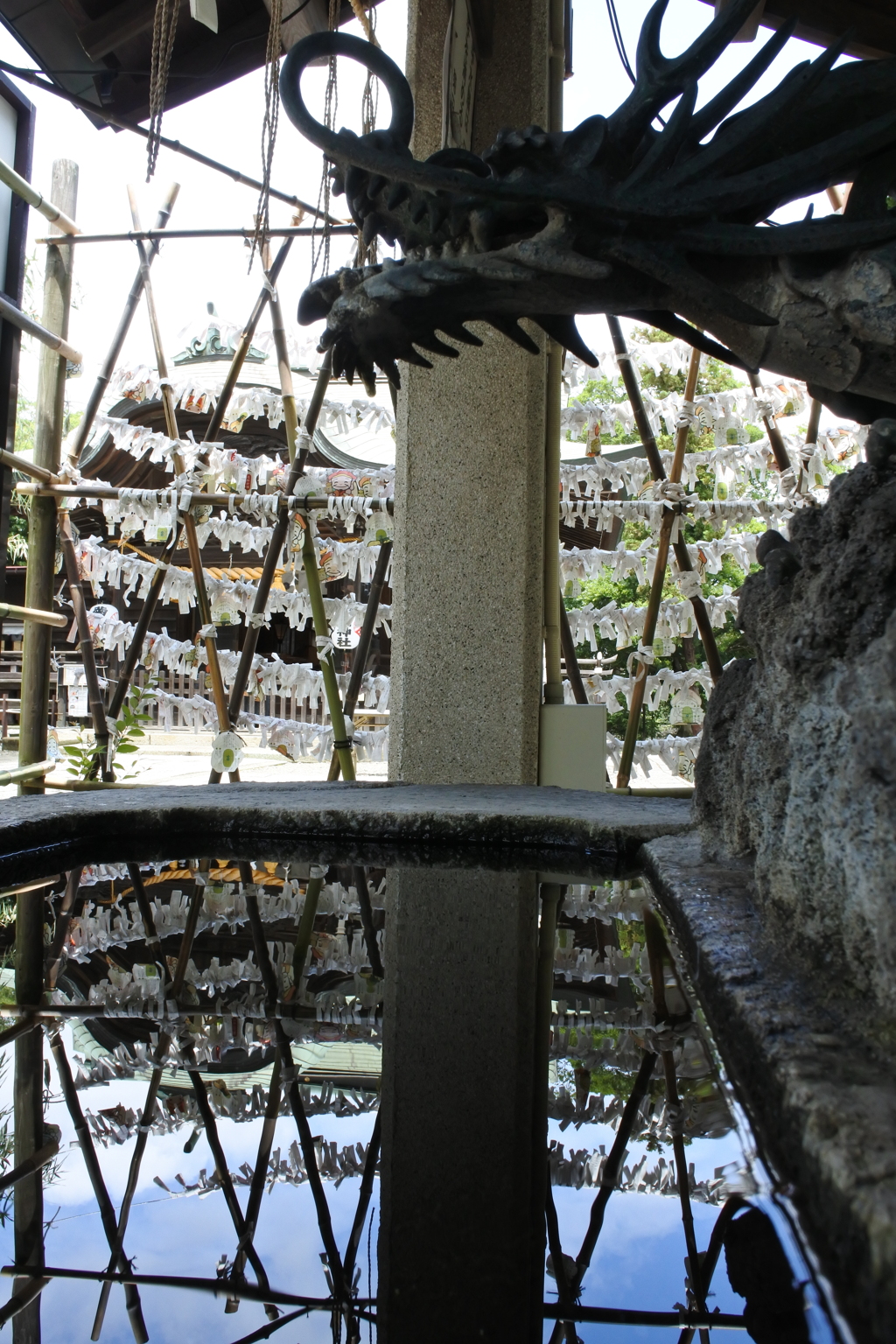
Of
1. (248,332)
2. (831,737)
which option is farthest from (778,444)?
(831,737)

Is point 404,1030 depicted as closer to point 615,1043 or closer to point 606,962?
point 615,1043

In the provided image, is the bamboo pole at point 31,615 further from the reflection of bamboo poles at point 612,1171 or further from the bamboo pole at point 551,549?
the reflection of bamboo poles at point 612,1171

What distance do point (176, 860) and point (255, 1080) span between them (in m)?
1.30

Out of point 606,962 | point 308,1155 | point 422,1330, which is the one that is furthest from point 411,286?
point 422,1330

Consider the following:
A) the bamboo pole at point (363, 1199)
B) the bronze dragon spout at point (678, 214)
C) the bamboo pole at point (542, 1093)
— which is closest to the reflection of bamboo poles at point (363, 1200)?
the bamboo pole at point (363, 1199)

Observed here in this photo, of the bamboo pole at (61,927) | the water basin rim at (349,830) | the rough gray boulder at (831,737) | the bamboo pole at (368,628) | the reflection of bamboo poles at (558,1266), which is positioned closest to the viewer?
the reflection of bamboo poles at (558,1266)

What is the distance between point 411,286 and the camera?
1.46 meters

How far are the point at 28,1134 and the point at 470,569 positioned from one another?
2.70 m

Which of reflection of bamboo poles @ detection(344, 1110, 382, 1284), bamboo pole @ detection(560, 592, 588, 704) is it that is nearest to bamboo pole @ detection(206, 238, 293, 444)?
bamboo pole @ detection(560, 592, 588, 704)

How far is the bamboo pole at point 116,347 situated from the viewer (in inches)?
167

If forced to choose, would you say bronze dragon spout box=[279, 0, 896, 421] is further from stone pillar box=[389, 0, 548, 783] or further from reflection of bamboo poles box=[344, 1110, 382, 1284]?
stone pillar box=[389, 0, 548, 783]

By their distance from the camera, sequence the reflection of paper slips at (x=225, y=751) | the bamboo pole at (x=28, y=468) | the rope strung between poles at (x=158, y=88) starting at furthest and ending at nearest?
the reflection of paper slips at (x=225, y=751), the bamboo pole at (x=28, y=468), the rope strung between poles at (x=158, y=88)

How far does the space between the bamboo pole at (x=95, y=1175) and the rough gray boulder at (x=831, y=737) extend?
609mm

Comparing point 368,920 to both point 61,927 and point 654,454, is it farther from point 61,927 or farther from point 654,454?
point 654,454
